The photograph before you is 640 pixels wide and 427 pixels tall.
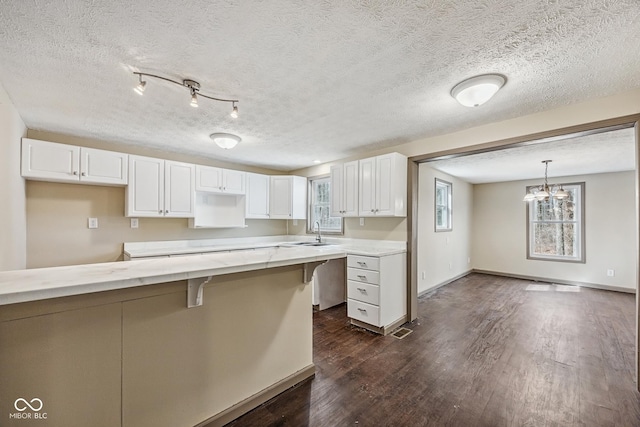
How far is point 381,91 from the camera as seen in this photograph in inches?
84.0

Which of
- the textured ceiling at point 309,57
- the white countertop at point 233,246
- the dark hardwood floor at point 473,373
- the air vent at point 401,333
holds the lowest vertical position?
the air vent at point 401,333

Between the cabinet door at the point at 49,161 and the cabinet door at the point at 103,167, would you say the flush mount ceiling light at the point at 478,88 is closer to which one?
the cabinet door at the point at 103,167

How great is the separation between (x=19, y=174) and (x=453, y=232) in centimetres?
664

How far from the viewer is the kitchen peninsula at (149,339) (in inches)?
43.4

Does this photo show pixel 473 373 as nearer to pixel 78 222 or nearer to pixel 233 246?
pixel 233 246

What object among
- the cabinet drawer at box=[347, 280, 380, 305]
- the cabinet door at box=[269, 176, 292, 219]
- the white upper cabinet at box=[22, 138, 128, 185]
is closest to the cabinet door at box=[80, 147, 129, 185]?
the white upper cabinet at box=[22, 138, 128, 185]

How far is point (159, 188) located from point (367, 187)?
2.79 meters

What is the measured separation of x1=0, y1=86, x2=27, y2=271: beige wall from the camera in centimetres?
212

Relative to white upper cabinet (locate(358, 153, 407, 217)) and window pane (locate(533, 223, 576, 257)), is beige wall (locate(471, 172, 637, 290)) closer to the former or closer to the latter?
window pane (locate(533, 223, 576, 257))

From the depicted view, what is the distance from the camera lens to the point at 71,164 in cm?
295

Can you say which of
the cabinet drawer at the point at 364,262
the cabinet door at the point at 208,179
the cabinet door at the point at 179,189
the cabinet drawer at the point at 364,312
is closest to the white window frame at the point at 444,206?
the cabinet drawer at the point at 364,262

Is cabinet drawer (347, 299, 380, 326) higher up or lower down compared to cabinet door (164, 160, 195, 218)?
lower down

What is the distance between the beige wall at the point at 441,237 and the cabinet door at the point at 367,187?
132 centimetres

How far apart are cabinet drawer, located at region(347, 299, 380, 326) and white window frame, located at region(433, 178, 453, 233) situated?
2.62 meters
